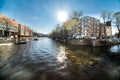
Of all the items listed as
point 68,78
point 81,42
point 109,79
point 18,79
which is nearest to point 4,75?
point 18,79

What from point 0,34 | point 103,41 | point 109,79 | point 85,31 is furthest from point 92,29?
point 109,79

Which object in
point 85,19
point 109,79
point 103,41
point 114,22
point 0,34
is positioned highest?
point 85,19

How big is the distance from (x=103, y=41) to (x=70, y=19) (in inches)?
818

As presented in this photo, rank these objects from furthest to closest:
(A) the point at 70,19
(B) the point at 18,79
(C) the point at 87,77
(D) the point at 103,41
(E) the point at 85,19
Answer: (E) the point at 85,19 → (A) the point at 70,19 → (D) the point at 103,41 → (C) the point at 87,77 → (B) the point at 18,79

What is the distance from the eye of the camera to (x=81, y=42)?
140 feet

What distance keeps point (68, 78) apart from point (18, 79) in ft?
15.9

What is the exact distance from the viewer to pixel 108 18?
148 ft

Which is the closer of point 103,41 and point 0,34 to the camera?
point 103,41

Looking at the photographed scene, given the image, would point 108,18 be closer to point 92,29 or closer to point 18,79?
point 92,29

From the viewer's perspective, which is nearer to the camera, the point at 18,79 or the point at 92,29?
the point at 18,79

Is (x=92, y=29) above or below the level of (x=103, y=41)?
above

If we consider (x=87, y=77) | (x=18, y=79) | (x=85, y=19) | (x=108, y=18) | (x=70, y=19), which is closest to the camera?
(x=18, y=79)

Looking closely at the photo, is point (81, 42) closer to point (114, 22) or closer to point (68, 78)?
point (114, 22)

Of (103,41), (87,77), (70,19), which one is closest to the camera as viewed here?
(87,77)
